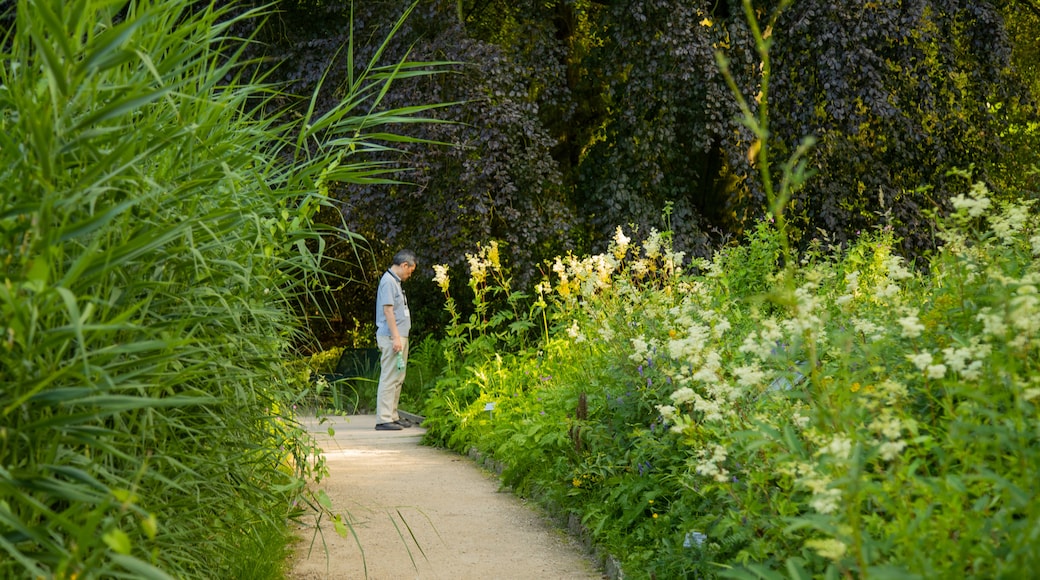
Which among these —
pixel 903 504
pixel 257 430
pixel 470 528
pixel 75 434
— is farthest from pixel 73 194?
pixel 470 528

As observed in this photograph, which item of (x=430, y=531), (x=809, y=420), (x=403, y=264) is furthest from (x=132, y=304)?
(x=403, y=264)

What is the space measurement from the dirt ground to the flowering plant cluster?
0.24 metres

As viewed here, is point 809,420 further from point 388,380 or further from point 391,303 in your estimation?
point 388,380

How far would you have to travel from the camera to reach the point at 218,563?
339 cm

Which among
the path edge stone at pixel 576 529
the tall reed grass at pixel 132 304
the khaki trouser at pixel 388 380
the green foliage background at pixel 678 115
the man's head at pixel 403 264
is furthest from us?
the green foliage background at pixel 678 115

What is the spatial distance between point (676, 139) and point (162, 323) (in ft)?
33.1

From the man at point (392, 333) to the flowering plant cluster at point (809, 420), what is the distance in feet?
8.32

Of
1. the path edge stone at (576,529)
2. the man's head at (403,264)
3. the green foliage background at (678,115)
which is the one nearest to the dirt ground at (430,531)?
the path edge stone at (576,529)

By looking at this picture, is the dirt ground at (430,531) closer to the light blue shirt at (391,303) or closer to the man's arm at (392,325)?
the man's arm at (392,325)

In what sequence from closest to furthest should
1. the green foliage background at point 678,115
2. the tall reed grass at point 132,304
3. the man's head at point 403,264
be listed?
the tall reed grass at point 132,304 → the man's head at point 403,264 → the green foliage background at point 678,115

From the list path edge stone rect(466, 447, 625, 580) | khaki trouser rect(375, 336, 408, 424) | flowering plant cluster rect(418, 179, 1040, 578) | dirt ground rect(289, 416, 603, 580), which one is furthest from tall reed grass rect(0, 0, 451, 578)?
khaki trouser rect(375, 336, 408, 424)

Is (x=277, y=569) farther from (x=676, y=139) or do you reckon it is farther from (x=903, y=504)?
(x=676, y=139)

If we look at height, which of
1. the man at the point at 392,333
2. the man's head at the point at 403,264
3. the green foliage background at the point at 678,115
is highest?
the green foliage background at the point at 678,115

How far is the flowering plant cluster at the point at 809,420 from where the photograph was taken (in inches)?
83.4
